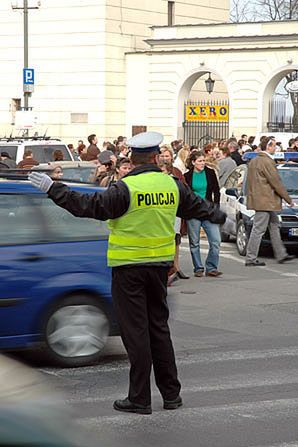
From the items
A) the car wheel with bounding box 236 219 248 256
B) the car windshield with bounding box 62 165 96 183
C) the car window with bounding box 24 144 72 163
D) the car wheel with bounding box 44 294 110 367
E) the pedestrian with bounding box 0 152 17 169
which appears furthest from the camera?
the car window with bounding box 24 144 72 163

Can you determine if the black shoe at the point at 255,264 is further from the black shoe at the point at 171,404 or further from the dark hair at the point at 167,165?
the black shoe at the point at 171,404

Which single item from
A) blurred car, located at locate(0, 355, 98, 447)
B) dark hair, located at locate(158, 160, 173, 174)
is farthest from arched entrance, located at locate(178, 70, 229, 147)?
blurred car, located at locate(0, 355, 98, 447)

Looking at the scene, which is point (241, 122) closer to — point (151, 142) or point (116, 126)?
point (116, 126)

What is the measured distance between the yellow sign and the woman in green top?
2856cm

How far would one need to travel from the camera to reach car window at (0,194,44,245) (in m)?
9.35

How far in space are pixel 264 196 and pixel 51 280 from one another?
8197 millimetres

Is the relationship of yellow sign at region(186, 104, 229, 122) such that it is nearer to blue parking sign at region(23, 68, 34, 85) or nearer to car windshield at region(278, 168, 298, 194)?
blue parking sign at region(23, 68, 34, 85)

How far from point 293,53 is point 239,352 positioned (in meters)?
32.8

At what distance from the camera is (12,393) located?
3.93m

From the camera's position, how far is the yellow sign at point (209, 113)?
147 ft

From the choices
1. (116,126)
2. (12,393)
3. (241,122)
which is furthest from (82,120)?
(12,393)

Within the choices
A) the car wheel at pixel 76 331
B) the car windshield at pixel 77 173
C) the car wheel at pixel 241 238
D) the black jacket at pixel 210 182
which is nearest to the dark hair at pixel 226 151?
the car windshield at pixel 77 173

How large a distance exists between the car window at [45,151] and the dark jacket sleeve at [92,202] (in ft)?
57.2

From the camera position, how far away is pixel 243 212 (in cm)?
1920
